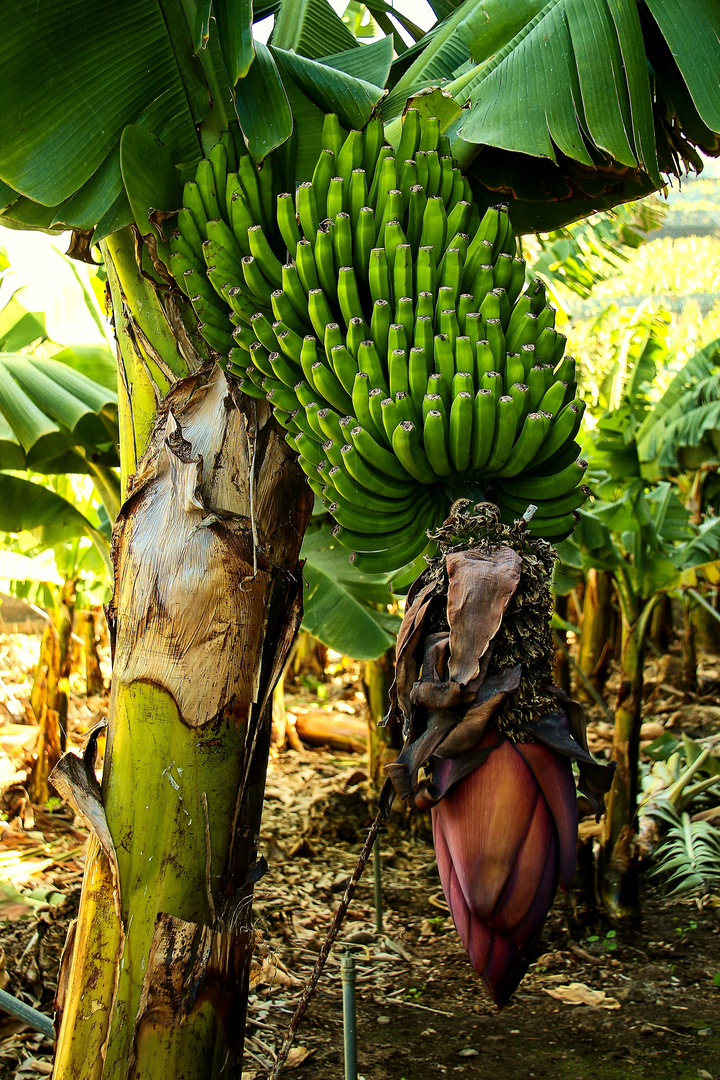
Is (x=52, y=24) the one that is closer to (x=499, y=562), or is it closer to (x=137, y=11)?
(x=137, y=11)

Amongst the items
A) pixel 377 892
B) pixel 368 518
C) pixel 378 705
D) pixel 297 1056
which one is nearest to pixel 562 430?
pixel 368 518

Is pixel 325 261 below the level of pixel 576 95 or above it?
below

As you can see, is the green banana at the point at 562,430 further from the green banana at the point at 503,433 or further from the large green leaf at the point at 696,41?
the large green leaf at the point at 696,41

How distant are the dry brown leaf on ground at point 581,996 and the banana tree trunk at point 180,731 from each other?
2248 mm

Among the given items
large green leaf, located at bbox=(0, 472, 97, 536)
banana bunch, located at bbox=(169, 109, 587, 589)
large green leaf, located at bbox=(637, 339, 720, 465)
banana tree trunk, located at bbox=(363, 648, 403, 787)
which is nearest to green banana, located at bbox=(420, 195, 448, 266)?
banana bunch, located at bbox=(169, 109, 587, 589)

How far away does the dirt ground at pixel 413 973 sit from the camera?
265cm

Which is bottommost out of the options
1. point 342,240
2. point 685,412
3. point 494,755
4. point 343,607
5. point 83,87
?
point 494,755

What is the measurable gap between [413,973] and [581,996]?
674mm

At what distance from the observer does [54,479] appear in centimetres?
433

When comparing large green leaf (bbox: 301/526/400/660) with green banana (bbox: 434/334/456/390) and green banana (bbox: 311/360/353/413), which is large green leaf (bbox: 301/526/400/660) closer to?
green banana (bbox: 311/360/353/413)

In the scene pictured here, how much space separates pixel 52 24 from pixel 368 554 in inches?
36.4

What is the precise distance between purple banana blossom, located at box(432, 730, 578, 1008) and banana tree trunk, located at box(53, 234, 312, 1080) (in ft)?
1.56

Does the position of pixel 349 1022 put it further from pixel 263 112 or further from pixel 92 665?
pixel 92 665

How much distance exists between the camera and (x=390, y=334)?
1076mm
